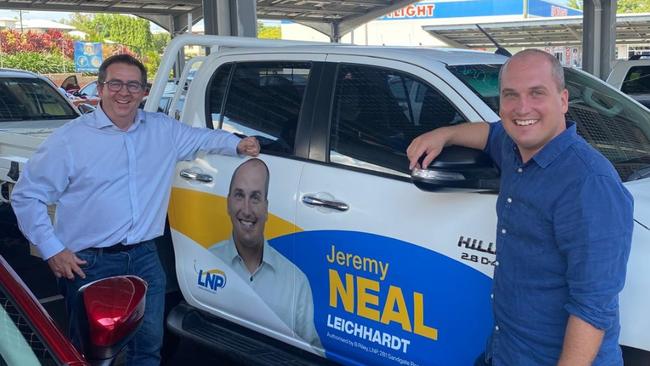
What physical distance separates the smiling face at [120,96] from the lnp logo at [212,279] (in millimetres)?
953

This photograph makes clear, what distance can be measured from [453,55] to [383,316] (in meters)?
1.19

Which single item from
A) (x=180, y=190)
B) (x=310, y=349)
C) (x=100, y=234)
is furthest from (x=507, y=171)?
(x=180, y=190)

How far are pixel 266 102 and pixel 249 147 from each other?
0.33m

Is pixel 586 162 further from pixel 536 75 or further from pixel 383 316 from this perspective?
pixel 383 316

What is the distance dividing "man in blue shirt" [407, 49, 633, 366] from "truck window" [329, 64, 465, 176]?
33.7 inches

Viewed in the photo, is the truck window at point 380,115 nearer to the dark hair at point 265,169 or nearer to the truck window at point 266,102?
the truck window at point 266,102

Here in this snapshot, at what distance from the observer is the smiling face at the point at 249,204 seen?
3.37 m

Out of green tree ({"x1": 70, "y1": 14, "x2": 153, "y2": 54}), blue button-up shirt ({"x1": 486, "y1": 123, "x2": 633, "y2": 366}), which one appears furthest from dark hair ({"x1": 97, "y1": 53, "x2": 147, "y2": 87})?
green tree ({"x1": 70, "y1": 14, "x2": 153, "y2": 54})

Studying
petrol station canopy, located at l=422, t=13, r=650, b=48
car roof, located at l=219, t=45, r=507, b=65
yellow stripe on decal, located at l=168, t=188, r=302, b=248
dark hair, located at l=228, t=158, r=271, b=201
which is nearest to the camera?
car roof, located at l=219, t=45, r=507, b=65

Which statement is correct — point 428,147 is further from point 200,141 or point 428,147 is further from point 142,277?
point 142,277

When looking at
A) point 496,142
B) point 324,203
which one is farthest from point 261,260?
point 496,142

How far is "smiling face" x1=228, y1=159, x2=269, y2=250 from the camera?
3367 mm

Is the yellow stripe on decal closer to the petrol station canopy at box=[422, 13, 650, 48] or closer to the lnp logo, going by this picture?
the lnp logo

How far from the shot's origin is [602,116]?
10.4 ft
